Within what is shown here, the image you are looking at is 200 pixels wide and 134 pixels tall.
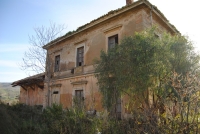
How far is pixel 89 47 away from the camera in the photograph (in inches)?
420

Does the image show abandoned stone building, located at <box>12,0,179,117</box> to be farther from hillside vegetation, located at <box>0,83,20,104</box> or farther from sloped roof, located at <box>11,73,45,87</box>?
hillside vegetation, located at <box>0,83,20,104</box>

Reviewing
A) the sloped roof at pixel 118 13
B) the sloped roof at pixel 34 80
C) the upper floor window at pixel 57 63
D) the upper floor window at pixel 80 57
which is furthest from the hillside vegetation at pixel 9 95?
the sloped roof at pixel 118 13

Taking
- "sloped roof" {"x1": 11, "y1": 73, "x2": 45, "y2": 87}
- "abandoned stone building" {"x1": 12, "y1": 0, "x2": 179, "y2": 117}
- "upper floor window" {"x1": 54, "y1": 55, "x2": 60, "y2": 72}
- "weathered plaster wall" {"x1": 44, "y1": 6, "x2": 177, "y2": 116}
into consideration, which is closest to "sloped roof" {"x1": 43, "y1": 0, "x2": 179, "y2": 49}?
"abandoned stone building" {"x1": 12, "y1": 0, "x2": 179, "y2": 117}

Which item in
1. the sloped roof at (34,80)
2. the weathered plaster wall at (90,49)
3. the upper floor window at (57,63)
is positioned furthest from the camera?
the sloped roof at (34,80)

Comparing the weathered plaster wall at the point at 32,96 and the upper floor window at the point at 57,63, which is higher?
the upper floor window at the point at 57,63

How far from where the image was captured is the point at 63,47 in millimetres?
13102

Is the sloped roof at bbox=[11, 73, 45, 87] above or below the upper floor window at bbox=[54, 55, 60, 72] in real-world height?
below

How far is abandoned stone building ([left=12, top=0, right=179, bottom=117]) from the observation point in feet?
27.5

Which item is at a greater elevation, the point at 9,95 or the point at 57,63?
the point at 57,63

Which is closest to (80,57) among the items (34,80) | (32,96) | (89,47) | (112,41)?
(89,47)

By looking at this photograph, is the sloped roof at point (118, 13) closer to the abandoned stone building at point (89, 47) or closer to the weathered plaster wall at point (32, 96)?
the abandoned stone building at point (89, 47)

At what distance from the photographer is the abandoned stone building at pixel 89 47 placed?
8.38 m

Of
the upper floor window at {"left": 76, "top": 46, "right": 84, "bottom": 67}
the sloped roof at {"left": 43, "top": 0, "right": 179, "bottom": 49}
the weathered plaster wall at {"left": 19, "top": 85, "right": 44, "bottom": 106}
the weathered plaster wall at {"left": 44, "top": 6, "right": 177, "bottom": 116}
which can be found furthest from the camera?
the weathered plaster wall at {"left": 19, "top": 85, "right": 44, "bottom": 106}

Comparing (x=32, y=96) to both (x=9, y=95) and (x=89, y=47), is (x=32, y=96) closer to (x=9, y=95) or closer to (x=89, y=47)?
(x=9, y=95)
